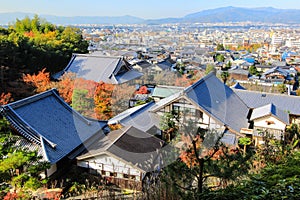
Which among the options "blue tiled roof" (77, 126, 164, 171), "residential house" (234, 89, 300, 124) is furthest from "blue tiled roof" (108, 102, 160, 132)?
"residential house" (234, 89, 300, 124)

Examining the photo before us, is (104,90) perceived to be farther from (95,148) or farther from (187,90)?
(95,148)

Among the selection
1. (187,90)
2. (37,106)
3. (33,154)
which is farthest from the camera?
(187,90)

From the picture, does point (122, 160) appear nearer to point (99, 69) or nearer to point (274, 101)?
point (274, 101)

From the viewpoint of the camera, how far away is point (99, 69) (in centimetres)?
1669

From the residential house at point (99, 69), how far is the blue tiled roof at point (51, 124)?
680cm

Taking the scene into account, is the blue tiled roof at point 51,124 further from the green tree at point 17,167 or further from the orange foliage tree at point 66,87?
the orange foliage tree at point 66,87

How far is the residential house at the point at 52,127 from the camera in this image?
7.41 metres

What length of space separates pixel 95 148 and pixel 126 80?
9225 millimetres

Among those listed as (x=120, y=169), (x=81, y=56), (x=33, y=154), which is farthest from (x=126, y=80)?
(x=33, y=154)

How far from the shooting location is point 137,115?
35.9ft

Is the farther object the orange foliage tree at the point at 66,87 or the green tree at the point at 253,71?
the green tree at the point at 253,71

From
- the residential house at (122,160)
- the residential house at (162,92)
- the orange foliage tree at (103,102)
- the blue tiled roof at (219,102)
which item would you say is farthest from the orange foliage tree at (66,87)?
the blue tiled roof at (219,102)

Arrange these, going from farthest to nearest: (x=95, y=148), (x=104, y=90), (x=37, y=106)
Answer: (x=104, y=90)
(x=37, y=106)
(x=95, y=148)

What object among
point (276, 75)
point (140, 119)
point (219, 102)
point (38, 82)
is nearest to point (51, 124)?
point (140, 119)
